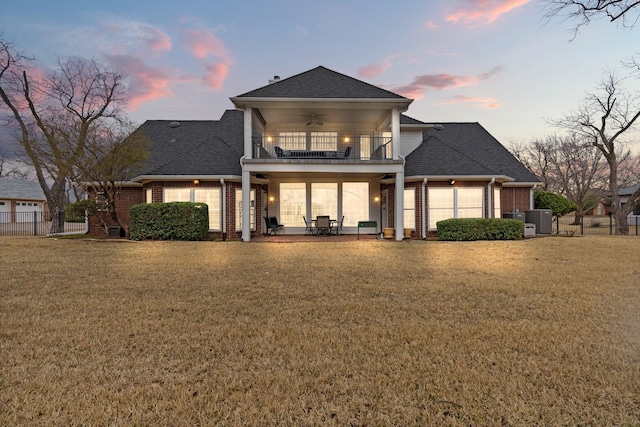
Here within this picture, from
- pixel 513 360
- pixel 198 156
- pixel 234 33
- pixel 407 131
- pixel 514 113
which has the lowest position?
pixel 513 360

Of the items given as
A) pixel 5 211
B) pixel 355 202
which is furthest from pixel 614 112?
pixel 5 211


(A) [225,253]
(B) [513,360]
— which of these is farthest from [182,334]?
(A) [225,253]

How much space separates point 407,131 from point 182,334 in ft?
57.7

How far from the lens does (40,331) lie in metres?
4.16

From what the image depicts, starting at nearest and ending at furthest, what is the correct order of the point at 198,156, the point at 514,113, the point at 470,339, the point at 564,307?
1. the point at 470,339
2. the point at 564,307
3. the point at 198,156
4. the point at 514,113

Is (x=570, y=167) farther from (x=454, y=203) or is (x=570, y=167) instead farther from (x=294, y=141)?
(x=294, y=141)

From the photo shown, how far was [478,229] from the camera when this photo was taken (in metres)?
15.0

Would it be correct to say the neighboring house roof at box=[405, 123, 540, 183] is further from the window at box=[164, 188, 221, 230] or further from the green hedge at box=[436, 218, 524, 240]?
the window at box=[164, 188, 221, 230]

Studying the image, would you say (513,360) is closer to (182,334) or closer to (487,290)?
(487,290)

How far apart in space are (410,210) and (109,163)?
13830mm

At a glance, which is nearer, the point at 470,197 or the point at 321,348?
the point at 321,348

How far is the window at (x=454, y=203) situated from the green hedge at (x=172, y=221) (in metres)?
10.4

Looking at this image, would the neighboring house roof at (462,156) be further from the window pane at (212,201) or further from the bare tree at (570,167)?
the bare tree at (570,167)

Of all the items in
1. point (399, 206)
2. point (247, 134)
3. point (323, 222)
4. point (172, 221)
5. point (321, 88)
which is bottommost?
point (323, 222)
